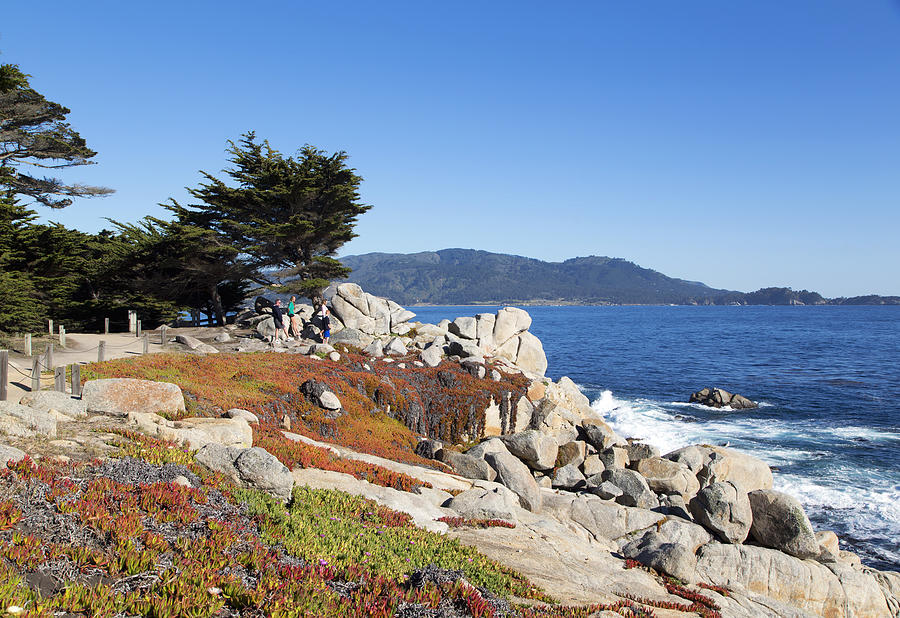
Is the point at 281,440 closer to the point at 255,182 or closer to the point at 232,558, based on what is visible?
the point at 232,558

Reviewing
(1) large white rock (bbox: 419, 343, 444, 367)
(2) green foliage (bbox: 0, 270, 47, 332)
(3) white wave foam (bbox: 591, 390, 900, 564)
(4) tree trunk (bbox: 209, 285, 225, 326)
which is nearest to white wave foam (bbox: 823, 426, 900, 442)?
(3) white wave foam (bbox: 591, 390, 900, 564)

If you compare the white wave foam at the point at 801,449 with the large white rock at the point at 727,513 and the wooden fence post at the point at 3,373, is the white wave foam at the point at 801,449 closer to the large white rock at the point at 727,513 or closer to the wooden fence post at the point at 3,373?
the large white rock at the point at 727,513

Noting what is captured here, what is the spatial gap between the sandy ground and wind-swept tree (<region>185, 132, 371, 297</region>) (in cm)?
824

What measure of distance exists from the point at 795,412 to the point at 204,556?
146ft

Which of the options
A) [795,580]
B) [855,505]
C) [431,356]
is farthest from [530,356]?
[795,580]

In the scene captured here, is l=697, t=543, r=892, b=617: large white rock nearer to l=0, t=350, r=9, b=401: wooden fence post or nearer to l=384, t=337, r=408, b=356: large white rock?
l=0, t=350, r=9, b=401: wooden fence post

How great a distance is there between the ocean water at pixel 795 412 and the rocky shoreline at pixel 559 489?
428 cm

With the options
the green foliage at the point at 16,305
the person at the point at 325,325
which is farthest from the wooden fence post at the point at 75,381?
the person at the point at 325,325

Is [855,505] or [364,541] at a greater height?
[364,541]

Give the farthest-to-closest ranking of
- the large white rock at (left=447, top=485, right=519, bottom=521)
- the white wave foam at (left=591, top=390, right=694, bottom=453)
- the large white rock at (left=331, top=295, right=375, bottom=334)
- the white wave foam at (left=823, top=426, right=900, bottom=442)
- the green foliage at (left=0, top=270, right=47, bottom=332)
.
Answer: the large white rock at (left=331, top=295, right=375, bottom=334), the white wave foam at (left=591, top=390, right=694, bottom=453), the white wave foam at (left=823, top=426, right=900, bottom=442), the green foliage at (left=0, top=270, right=47, bottom=332), the large white rock at (left=447, top=485, right=519, bottom=521)

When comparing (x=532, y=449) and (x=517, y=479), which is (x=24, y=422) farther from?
(x=532, y=449)

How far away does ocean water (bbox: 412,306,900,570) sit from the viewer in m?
23.8

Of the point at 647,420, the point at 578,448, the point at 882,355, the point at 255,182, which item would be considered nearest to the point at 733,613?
the point at 578,448

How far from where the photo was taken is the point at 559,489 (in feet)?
71.5
